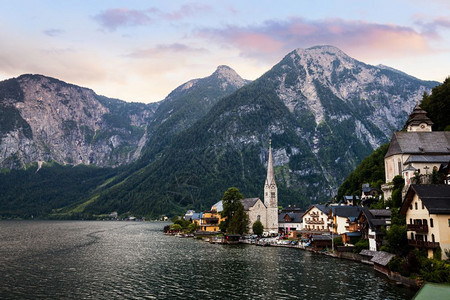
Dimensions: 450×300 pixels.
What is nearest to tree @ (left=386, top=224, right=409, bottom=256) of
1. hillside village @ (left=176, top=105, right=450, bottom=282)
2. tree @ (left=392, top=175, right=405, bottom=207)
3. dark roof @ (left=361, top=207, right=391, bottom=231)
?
hillside village @ (left=176, top=105, right=450, bottom=282)

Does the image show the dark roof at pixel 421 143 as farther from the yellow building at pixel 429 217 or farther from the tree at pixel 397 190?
the yellow building at pixel 429 217

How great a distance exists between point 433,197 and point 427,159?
34.6 meters

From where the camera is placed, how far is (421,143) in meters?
96.3

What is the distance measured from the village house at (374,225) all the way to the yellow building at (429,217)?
1698 cm

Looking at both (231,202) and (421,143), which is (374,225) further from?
(231,202)

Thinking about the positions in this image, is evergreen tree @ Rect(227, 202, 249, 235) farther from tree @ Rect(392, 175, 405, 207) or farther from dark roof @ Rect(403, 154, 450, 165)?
dark roof @ Rect(403, 154, 450, 165)

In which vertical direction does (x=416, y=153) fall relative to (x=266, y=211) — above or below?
above

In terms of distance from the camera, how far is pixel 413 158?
90000 millimetres

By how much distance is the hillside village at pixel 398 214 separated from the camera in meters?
58.2

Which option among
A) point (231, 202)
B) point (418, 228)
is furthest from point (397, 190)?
point (231, 202)

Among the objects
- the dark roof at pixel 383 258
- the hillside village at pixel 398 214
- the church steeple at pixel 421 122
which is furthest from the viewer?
the church steeple at pixel 421 122

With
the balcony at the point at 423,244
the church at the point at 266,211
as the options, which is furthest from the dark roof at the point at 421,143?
the church at the point at 266,211

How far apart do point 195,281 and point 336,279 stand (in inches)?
931

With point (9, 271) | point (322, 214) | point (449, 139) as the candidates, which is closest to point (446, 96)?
point (449, 139)
